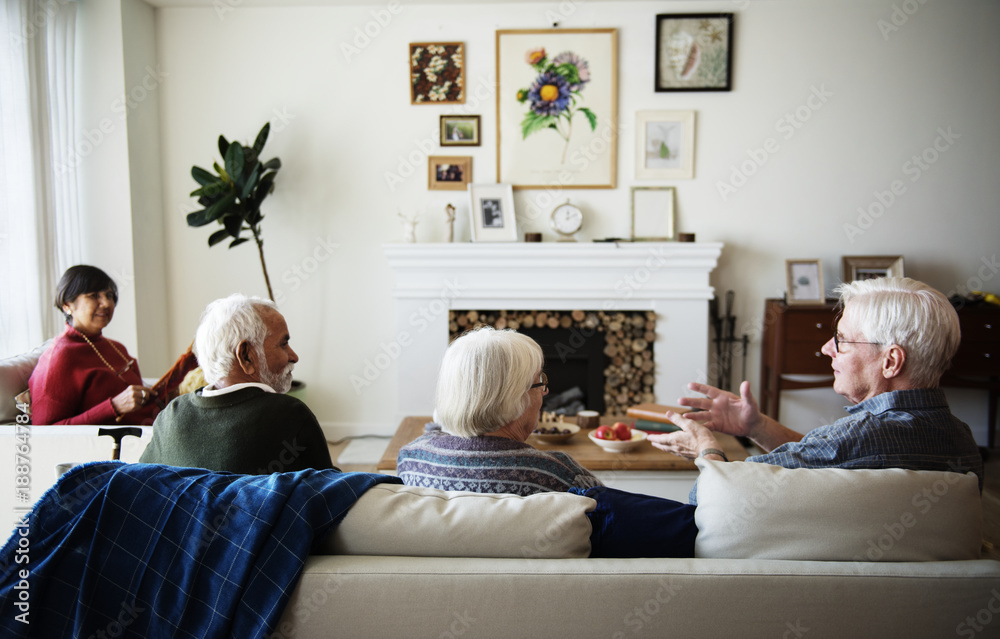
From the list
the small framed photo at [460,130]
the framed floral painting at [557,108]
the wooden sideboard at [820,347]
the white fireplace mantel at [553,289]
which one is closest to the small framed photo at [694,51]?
the framed floral painting at [557,108]

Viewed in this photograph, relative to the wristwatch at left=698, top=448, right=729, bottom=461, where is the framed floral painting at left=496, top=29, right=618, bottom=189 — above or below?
above

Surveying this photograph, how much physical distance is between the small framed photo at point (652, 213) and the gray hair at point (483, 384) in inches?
107

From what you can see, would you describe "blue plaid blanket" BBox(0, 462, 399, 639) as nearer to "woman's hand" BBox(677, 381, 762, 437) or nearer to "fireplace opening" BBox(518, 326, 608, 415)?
"woman's hand" BBox(677, 381, 762, 437)

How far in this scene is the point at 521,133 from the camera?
4.10 meters

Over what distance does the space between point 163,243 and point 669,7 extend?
11.0 ft

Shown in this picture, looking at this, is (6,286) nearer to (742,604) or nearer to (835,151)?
(742,604)

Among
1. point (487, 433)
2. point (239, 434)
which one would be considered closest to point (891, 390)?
point (487, 433)

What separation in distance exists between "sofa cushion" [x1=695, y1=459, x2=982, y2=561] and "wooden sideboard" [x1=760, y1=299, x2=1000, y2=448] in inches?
110

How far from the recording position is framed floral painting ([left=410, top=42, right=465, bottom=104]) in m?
4.05

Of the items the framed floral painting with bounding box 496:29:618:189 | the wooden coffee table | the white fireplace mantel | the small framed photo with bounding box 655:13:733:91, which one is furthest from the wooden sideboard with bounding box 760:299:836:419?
the wooden coffee table

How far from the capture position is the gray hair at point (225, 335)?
1.81 m

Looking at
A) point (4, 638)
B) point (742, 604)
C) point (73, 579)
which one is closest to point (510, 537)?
point (742, 604)

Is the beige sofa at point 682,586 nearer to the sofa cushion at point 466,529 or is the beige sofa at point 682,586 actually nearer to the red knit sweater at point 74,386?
the sofa cushion at point 466,529

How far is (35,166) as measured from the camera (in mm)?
3449
